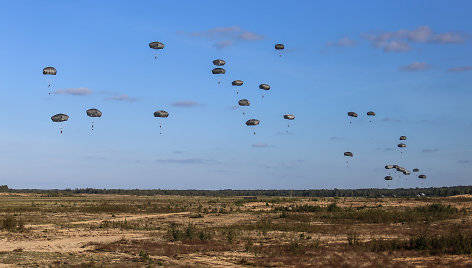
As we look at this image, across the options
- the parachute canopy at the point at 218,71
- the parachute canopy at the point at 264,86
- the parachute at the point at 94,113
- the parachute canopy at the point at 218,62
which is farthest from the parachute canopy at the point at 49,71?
the parachute canopy at the point at 264,86

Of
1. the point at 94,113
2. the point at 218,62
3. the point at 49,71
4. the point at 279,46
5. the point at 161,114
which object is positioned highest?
the point at 279,46

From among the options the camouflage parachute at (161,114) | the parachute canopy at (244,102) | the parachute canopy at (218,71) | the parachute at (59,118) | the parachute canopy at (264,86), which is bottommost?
the parachute at (59,118)

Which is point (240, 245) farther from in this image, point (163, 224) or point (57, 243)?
point (163, 224)

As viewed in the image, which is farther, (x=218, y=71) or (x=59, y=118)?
(x=218, y=71)

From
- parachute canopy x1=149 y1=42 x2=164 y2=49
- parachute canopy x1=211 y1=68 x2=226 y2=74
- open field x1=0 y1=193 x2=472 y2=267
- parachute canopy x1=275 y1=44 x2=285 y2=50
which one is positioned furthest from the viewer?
parachute canopy x1=275 y1=44 x2=285 y2=50

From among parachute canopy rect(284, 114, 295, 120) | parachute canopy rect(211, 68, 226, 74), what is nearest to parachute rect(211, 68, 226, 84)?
parachute canopy rect(211, 68, 226, 74)

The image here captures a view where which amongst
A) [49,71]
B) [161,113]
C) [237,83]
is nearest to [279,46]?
[237,83]

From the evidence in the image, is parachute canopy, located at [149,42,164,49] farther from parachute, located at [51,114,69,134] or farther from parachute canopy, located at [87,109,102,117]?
parachute, located at [51,114,69,134]

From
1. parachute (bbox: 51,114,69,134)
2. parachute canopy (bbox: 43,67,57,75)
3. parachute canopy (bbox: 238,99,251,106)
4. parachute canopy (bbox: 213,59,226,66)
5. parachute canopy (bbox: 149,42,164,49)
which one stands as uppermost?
parachute canopy (bbox: 149,42,164,49)

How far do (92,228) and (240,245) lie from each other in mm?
17905

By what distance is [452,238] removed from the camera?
2948 centimetres

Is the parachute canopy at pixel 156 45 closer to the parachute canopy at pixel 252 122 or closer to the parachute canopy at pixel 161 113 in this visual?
the parachute canopy at pixel 161 113

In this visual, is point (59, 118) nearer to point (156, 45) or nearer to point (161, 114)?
point (161, 114)

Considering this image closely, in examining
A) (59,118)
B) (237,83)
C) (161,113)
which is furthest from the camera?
(237,83)
